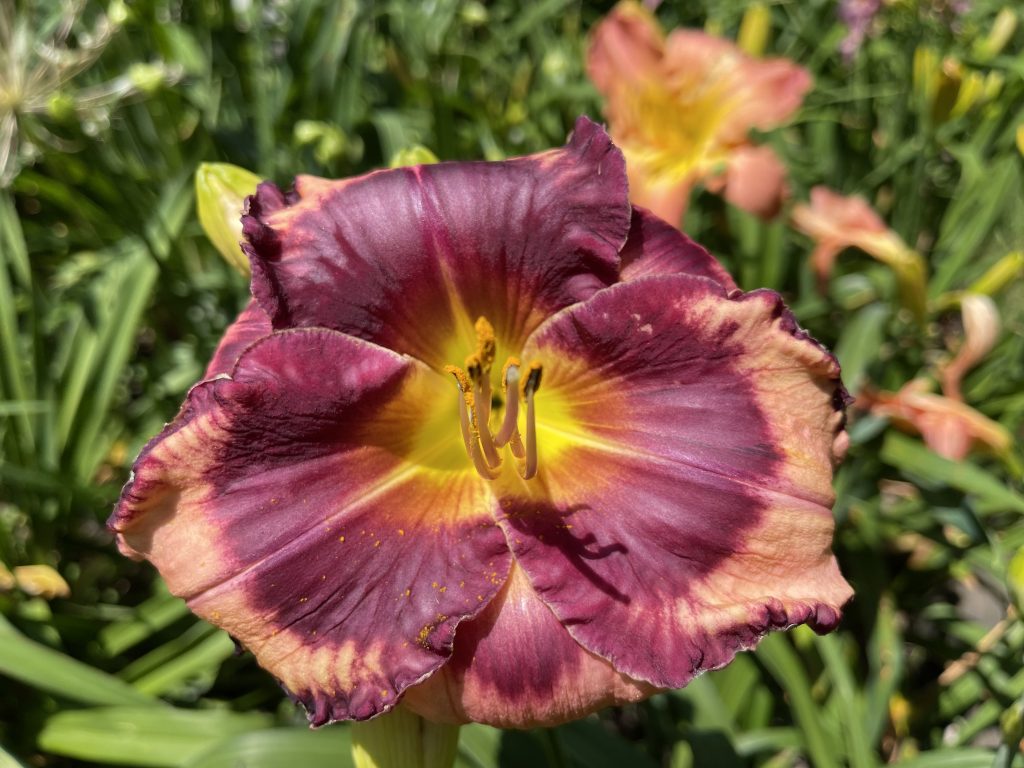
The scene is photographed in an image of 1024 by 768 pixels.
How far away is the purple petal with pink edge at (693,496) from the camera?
0.65m

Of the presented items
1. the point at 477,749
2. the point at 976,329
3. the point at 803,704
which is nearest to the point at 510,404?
the point at 477,749

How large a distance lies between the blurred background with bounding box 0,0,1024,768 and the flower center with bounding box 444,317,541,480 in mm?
312

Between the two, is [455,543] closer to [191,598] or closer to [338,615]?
[338,615]

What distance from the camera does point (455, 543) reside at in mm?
708

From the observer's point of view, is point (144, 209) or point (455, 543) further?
point (144, 209)

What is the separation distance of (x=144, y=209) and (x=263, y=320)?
85cm

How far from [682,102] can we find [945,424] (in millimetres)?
769

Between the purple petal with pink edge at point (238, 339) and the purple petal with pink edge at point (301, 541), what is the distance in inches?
3.5

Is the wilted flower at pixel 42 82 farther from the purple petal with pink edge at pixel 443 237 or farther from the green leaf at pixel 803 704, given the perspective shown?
the green leaf at pixel 803 704

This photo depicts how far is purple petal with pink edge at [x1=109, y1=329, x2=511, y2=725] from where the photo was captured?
625mm

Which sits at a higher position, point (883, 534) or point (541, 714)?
point (541, 714)

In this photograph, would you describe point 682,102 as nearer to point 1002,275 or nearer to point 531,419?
point 1002,275

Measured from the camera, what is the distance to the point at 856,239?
1338 mm

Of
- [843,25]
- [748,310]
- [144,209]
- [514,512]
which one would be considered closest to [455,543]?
[514,512]
